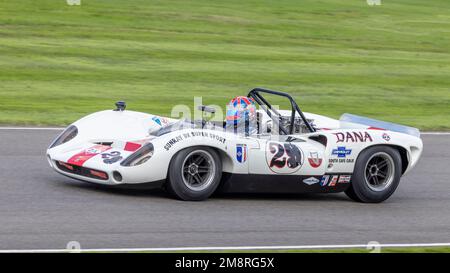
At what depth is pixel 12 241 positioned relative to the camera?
7.18 meters

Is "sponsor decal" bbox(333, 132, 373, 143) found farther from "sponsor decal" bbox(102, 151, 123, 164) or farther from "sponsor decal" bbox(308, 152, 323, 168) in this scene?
"sponsor decal" bbox(102, 151, 123, 164)

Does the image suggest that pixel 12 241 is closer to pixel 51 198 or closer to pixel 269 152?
pixel 51 198

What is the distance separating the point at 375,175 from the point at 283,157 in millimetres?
1087

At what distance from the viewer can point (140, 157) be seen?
8.70m

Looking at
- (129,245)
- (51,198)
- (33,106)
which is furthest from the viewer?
(33,106)

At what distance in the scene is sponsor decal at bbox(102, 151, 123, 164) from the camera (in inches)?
348

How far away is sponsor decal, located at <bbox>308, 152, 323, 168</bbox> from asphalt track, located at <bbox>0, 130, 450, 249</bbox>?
399mm

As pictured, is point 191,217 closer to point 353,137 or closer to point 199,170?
point 199,170

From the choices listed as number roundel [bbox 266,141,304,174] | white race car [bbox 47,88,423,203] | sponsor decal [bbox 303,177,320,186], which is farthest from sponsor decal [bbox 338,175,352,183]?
number roundel [bbox 266,141,304,174]

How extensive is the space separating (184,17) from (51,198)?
16266mm

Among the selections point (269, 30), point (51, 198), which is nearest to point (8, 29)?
point (269, 30)

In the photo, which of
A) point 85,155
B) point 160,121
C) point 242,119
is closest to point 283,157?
point 242,119

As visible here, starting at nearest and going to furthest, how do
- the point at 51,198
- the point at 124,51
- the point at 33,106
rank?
the point at 51,198 → the point at 33,106 → the point at 124,51
